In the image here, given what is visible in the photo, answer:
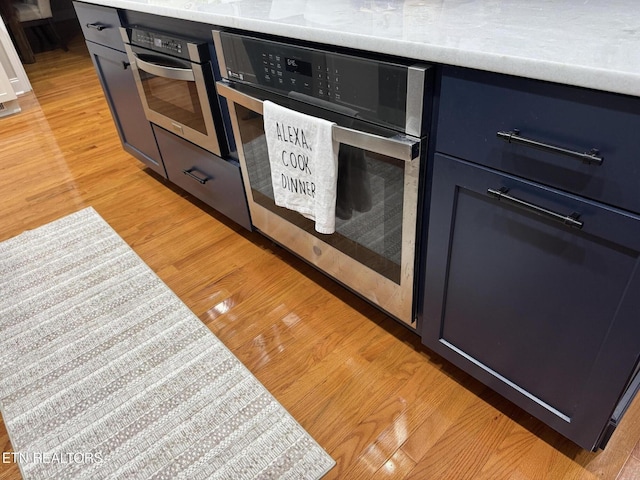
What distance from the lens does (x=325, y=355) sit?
1332mm

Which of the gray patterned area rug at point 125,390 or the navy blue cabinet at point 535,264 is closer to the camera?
the navy blue cabinet at point 535,264

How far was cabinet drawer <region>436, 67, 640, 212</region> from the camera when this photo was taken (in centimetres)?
66

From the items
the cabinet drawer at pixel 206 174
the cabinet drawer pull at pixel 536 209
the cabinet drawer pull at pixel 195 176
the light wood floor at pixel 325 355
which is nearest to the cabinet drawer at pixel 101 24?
the cabinet drawer at pixel 206 174

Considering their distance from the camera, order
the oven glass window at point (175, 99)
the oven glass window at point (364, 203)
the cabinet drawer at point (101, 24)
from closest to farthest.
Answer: the oven glass window at point (364, 203)
the oven glass window at point (175, 99)
the cabinet drawer at point (101, 24)

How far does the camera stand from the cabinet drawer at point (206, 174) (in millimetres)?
1614

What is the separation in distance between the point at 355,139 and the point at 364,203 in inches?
7.4

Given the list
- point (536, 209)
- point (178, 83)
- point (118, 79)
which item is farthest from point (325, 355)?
point (118, 79)

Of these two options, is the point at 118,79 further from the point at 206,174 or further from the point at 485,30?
the point at 485,30

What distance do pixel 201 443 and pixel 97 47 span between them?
5.62ft

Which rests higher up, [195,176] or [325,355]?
[195,176]

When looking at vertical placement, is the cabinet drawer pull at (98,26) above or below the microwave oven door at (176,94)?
above

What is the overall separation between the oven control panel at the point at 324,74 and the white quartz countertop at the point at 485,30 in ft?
0.11

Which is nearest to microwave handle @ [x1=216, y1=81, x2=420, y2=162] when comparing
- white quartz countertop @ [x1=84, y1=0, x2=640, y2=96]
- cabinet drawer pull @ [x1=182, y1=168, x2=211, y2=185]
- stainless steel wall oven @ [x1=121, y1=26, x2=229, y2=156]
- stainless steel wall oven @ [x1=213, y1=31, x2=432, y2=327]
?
stainless steel wall oven @ [x1=213, y1=31, x2=432, y2=327]

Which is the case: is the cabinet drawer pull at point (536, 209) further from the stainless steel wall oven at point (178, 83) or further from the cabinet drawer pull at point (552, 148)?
the stainless steel wall oven at point (178, 83)
